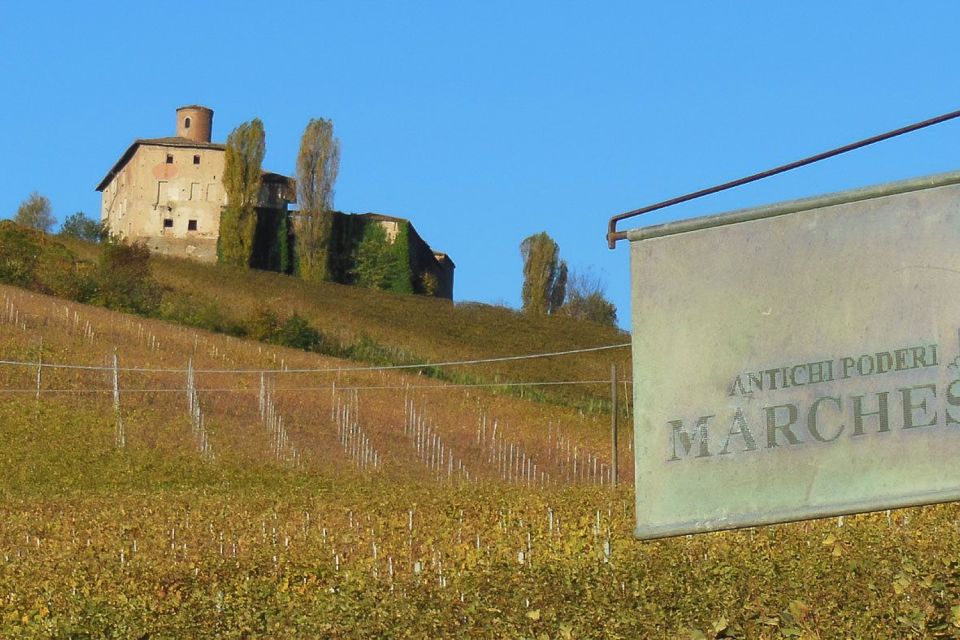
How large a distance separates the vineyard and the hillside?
234 inches

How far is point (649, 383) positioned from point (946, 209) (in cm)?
104

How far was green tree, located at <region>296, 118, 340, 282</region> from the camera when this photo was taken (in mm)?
75750

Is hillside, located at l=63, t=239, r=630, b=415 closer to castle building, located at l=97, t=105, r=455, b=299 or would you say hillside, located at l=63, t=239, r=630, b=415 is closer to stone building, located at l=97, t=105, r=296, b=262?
castle building, located at l=97, t=105, r=455, b=299

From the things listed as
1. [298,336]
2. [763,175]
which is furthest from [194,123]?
[763,175]

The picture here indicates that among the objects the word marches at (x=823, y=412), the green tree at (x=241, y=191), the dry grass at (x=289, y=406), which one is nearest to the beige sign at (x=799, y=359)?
the word marches at (x=823, y=412)

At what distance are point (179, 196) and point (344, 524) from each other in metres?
61.5

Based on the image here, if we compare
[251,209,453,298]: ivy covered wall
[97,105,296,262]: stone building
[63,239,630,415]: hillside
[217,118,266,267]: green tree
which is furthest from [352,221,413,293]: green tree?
[217,118,266,267]: green tree

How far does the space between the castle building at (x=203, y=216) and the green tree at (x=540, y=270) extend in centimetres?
913

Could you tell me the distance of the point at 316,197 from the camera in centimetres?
7719

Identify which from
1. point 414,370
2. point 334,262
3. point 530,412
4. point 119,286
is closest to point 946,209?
point 530,412

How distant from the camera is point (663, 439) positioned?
14.5ft

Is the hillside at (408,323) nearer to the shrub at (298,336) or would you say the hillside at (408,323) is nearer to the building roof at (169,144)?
the shrub at (298,336)

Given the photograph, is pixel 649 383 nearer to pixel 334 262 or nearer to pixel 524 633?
pixel 524 633

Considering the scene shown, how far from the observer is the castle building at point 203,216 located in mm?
77188
